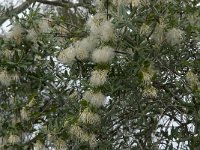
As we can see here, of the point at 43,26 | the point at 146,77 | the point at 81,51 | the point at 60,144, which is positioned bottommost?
the point at 60,144

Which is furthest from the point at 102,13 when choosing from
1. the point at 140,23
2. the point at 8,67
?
the point at 8,67

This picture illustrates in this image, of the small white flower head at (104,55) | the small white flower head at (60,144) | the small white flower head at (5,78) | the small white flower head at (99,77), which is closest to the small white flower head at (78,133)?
the small white flower head at (60,144)

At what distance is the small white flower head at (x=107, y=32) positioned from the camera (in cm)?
271

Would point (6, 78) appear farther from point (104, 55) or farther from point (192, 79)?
point (192, 79)

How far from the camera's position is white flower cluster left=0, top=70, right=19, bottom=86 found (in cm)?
305

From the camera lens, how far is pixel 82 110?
2.78 m

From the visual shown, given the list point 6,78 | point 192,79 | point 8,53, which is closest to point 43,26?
point 8,53

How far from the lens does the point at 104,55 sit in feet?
8.86

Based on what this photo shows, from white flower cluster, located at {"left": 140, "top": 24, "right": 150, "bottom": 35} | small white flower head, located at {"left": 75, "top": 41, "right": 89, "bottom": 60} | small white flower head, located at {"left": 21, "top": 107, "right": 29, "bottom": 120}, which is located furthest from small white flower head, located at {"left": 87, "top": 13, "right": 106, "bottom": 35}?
small white flower head, located at {"left": 21, "top": 107, "right": 29, "bottom": 120}

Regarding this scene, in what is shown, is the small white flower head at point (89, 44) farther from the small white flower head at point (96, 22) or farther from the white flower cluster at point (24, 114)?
the white flower cluster at point (24, 114)

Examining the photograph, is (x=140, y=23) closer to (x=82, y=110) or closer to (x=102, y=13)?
(x=102, y=13)

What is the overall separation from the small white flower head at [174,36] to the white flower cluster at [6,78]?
3.25 feet

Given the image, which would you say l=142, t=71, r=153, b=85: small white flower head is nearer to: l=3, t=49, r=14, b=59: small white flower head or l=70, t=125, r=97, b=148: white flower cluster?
l=70, t=125, r=97, b=148: white flower cluster

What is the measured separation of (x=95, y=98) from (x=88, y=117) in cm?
11
